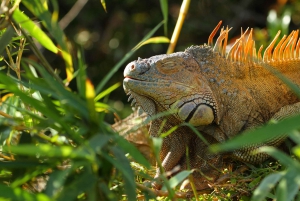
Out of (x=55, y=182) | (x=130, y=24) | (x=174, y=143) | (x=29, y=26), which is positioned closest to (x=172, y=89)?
(x=174, y=143)

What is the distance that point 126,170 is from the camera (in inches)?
83.5

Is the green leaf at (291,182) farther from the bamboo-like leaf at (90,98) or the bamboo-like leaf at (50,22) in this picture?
the bamboo-like leaf at (50,22)

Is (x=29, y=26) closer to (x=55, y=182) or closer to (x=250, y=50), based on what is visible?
(x=55, y=182)

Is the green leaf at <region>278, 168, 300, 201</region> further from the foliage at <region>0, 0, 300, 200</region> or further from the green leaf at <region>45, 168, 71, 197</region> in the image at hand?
the green leaf at <region>45, 168, 71, 197</region>

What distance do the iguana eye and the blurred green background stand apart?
15.0 feet

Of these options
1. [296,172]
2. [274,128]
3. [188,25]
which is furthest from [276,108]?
[188,25]

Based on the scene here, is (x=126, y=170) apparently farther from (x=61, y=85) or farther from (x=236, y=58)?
(x=236, y=58)

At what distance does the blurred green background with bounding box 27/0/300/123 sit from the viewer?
307 inches

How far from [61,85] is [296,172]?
2.64 ft

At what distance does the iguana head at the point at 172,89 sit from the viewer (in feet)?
9.91

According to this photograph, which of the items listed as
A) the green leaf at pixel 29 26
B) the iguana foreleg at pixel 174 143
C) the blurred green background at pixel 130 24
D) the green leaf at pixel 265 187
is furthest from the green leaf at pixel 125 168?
the blurred green background at pixel 130 24

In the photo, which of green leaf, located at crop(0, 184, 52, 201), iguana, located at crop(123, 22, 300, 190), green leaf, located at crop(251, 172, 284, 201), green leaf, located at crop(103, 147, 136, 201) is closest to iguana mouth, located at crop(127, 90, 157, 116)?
iguana, located at crop(123, 22, 300, 190)

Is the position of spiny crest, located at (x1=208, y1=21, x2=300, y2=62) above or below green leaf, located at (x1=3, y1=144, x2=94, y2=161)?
above

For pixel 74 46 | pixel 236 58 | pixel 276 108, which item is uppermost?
pixel 236 58
